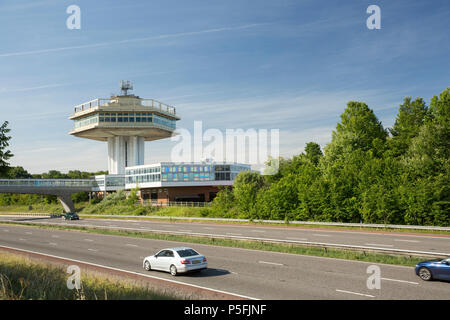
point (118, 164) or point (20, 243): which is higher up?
point (118, 164)

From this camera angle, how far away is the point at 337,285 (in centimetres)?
1468

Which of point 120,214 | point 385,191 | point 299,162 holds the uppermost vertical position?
point 299,162

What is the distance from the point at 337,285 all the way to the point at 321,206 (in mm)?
26333

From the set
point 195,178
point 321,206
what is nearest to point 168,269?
point 321,206

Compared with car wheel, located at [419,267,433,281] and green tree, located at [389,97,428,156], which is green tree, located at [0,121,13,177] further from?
green tree, located at [389,97,428,156]

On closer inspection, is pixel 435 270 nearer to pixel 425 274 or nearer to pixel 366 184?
pixel 425 274

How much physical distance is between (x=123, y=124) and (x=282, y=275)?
268ft

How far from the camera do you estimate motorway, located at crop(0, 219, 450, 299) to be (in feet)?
44.6

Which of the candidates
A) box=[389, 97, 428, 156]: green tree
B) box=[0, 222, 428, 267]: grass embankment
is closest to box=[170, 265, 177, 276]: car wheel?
box=[0, 222, 428, 267]: grass embankment

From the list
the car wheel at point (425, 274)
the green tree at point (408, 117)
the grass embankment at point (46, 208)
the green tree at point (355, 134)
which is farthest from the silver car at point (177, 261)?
the grass embankment at point (46, 208)

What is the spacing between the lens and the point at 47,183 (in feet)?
281
